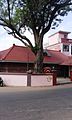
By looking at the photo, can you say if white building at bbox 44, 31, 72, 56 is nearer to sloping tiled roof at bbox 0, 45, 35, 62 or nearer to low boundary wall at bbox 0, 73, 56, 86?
sloping tiled roof at bbox 0, 45, 35, 62

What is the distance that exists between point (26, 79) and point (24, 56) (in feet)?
52.6

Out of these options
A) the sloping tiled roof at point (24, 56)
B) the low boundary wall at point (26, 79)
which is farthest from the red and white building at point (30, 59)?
the low boundary wall at point (26, 79)

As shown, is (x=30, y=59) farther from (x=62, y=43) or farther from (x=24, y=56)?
(x=62, y=43)

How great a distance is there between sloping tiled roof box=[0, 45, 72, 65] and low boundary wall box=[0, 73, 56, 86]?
1157cm

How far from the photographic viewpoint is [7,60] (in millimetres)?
44000

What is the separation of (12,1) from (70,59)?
891 inches

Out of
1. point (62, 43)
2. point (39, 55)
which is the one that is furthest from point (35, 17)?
point (62, 43)

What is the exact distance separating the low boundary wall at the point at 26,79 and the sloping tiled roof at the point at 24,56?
38.0 feet

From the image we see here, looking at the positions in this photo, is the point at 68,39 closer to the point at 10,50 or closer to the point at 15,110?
the point at 10,50

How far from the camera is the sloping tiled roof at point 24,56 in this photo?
4557 cm

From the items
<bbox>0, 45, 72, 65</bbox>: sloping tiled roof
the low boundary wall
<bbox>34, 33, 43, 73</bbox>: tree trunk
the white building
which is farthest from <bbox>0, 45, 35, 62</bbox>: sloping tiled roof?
the white building

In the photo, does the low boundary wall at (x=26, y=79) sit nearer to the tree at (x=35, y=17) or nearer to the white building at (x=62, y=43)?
the tree at (x=35, y=17)

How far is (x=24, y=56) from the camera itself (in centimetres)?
4781

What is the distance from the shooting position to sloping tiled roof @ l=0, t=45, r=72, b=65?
45.6m
